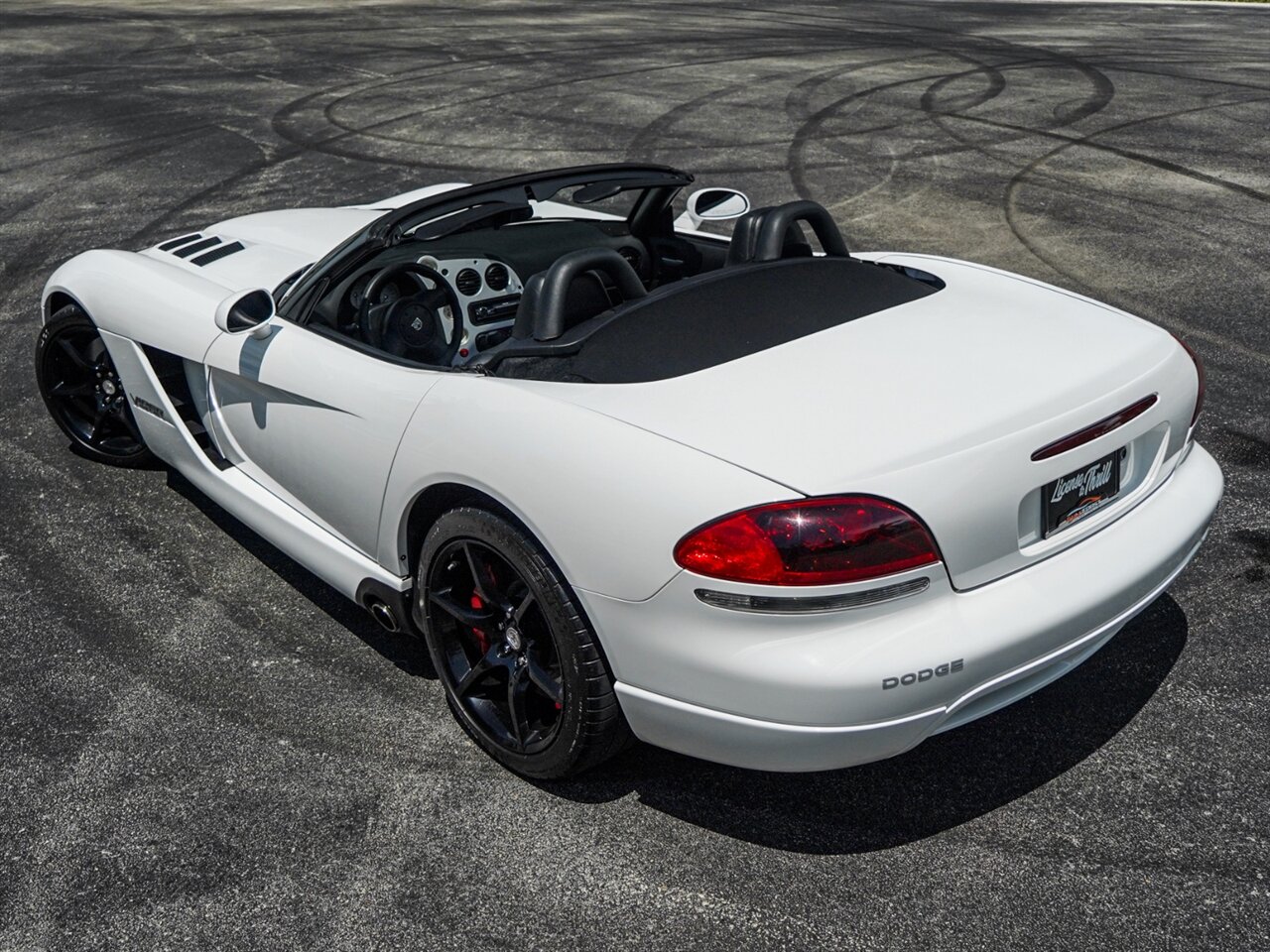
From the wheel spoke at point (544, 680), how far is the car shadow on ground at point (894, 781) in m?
0.33

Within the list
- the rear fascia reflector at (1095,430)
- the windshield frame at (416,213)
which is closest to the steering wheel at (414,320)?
the windshield frame at (416,213)

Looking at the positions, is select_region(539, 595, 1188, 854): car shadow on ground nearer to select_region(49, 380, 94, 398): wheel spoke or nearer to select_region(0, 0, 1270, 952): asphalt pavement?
select_region(0, 0, 1270, 952): asphalt pavement

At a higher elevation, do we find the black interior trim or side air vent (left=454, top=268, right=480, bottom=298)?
the black interior trim

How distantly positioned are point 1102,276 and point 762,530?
531 cm

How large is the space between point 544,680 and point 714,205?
2.59 metres

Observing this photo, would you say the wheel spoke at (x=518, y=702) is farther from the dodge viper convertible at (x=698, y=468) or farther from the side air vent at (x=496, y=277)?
the side air vent at (x=496, y=277)

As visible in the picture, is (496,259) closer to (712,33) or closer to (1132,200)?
(1132,200)

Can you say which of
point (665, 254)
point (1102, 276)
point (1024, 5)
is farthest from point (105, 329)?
point (1024, 5)

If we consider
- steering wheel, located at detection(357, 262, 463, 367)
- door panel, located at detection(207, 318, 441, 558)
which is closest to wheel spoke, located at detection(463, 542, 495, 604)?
door panel, located at detection(207, 318, 441, 558)

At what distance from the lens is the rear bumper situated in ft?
8.95

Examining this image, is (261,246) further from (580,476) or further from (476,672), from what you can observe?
(580,476)

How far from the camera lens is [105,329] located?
4.73 meters

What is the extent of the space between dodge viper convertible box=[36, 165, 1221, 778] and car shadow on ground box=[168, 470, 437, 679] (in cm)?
29

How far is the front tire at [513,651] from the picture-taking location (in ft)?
10.00
